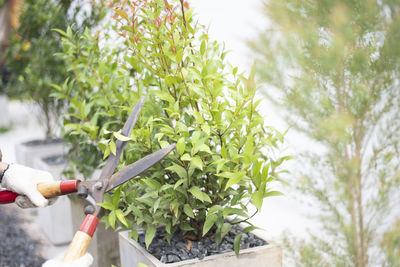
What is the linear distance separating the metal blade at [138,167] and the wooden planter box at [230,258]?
0.32 metres

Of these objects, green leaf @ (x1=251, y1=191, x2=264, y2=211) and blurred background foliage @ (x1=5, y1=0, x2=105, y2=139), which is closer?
green leaf @ (x1=251, y1=191, x2=264, y2=211)

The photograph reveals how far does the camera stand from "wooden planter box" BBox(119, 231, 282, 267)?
4.85 ft

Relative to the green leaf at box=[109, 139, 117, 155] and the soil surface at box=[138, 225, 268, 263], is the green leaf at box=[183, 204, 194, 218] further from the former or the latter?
the green leaf at box=[109, 139, 117, 155]

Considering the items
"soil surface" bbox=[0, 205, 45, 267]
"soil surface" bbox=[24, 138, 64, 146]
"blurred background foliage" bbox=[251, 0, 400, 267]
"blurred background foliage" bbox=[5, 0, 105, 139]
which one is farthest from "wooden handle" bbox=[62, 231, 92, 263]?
"soil surface" bbox=[24, 138, 64, 146]

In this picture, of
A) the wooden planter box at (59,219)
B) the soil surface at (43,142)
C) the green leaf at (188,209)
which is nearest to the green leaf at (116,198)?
the green leaf at (188,209)

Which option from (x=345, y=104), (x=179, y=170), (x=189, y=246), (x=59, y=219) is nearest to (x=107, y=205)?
(x=179, y=170)

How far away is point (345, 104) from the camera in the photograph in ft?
4.01

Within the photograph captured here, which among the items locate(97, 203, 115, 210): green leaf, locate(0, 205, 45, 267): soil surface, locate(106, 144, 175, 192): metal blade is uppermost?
locate(106, 144, 175, 192): metal blade

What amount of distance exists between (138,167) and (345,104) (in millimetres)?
667

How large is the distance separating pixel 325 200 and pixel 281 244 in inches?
10.3

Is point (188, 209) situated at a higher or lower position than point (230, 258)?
higher

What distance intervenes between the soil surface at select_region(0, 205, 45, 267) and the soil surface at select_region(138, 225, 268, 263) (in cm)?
171

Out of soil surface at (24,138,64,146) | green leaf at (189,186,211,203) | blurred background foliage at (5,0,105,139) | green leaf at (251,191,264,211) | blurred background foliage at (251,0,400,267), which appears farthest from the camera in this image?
soil surface at (24,138,64,146)

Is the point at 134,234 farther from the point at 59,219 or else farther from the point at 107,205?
the point at 59,219
